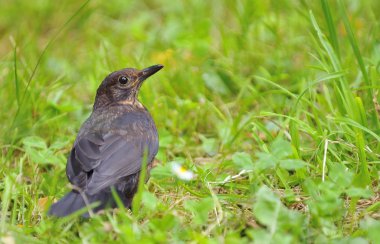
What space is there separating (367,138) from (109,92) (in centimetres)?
190

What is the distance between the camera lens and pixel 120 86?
18.6ft

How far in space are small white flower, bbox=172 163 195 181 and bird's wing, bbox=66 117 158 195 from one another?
0.18 metres

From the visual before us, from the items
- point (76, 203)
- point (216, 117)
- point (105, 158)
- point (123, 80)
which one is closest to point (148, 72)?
point (123, 80)

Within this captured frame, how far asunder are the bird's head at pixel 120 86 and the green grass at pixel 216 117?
356 millimetres

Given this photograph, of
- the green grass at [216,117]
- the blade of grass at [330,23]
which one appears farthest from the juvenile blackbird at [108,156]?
the blade of grass at [330,23]

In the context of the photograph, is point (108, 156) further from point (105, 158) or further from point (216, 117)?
point (216, 117)

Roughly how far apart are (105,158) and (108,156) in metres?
0.03

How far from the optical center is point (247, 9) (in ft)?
23.8

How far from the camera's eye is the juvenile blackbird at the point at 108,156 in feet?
13.9

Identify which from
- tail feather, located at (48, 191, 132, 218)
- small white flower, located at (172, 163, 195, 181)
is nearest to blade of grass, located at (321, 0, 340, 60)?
small white flower, located at (172, 163, 195, 181)

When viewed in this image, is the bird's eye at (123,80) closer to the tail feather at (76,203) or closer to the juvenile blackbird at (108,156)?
the juvenile blackbird at (108,156)

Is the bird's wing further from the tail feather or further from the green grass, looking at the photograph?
the green grass

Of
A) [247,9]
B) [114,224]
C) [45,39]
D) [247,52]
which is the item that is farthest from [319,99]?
[45,39]

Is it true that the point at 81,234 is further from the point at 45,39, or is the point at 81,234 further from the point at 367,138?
the point at 45,39
